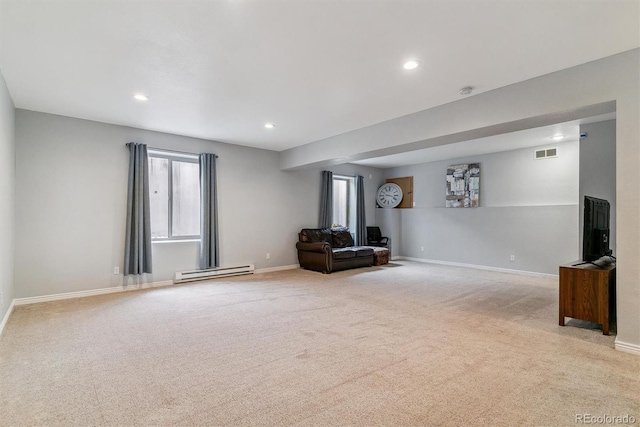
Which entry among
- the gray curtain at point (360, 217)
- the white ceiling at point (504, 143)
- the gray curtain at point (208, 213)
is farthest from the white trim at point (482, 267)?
the gray curtain at point (208, 213)

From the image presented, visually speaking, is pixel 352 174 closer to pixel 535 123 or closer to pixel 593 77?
pixel 535 123

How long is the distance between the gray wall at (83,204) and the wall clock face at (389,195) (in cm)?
437

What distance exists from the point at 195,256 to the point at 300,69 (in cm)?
414

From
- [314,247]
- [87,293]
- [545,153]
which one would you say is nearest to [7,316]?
[87,293]

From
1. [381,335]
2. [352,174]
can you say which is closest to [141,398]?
[381,335]

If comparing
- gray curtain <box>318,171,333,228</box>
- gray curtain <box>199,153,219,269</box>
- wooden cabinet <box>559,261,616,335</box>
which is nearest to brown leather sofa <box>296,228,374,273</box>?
gray curtain <box>318,171,333,228</box>

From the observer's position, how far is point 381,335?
10.2ft

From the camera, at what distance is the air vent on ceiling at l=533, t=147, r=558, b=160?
6253 mm

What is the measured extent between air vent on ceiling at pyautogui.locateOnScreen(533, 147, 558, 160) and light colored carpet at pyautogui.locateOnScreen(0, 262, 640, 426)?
11.2ft

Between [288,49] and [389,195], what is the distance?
679cm

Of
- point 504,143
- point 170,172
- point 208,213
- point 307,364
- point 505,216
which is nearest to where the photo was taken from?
point 307,364

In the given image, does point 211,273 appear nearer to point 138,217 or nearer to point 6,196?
point 138,217

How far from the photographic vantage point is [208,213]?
5.93 m

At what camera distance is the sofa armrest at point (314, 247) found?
6.55 metres
